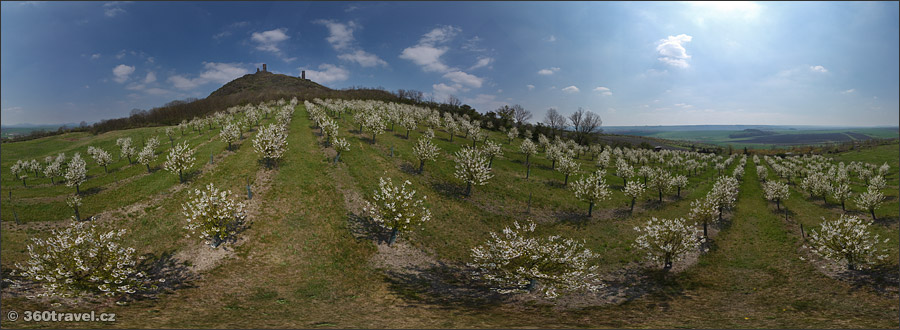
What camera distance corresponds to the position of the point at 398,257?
96.0 ft

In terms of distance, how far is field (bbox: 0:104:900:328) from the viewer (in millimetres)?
18172

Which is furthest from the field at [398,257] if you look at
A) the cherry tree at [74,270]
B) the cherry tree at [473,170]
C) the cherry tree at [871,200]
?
the cherry tree at [473,170]

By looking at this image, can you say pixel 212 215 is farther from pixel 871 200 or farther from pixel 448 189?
pixel 871 200

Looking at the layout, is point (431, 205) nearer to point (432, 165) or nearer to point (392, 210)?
point (392, 210)

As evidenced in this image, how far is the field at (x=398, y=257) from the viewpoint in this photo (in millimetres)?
18172

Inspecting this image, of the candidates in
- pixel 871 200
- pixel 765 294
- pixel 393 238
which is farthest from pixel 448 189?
pixel 871 200

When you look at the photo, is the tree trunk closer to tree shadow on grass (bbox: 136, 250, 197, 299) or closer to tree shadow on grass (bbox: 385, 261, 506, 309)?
tree shadow on grass (bbox: 385, 261, 506, 309)

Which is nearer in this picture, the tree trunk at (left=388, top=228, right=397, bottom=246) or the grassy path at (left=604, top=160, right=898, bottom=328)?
the grassy path at (left=604, top=160, right=898, bottom=328)

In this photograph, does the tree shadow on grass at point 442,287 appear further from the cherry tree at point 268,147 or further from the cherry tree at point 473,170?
the cherry tree at point 268,147

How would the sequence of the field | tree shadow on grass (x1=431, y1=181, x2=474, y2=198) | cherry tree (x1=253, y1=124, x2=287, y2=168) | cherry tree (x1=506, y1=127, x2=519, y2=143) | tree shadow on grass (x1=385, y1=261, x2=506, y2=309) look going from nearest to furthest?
the field < tree shadow on grass (x1=385, y1=261, x2=506, y2=309) < cherry tree (x1=253, y1=124, x2=287, y2=168) < tree shadow on grass (x1=431, y1=181, x2=474, y2=198) < cherry tree (x1=506, y1=127, x2=519, y2=143)

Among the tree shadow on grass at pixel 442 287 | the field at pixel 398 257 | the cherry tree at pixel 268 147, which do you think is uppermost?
the cherry tree at pixel 268 147

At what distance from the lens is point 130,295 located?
19938 millimetres

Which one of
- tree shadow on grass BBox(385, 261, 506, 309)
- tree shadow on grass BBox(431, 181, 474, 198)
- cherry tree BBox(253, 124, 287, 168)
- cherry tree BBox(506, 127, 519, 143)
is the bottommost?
tree shadow on grass BBox(385, 261, 506, 309)

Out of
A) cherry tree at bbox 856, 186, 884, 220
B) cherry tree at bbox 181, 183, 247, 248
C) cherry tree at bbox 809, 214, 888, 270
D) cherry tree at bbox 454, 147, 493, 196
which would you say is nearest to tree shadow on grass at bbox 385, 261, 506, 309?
cherry tree at bbox 181, 183, 247, 248
